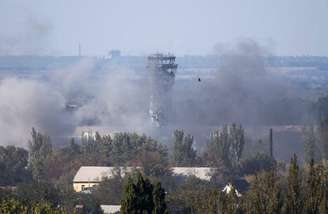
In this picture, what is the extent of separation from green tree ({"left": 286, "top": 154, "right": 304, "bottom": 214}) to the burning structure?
62227 mm

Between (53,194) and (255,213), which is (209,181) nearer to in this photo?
(53,194)

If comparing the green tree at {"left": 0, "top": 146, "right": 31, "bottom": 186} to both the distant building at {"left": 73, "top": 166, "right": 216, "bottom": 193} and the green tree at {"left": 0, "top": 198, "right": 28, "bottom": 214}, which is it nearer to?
the distant building at {"left": 73, "top": 166, "right": 216, "bottom": 193}

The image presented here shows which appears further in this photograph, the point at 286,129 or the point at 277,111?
the point at 277,111

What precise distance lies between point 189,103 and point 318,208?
65.4 meters

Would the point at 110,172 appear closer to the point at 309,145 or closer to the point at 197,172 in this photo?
the point at 197,172

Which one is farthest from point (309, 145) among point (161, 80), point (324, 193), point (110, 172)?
point (324, 193)

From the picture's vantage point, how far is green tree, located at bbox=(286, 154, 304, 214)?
3228 cm

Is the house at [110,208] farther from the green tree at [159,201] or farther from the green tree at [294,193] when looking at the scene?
the green tree at [159,201]

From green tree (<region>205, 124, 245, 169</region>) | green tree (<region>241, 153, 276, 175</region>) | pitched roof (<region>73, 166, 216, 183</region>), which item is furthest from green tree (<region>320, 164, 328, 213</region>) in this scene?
green tree (<region>205, 124, 245, 169</region>)

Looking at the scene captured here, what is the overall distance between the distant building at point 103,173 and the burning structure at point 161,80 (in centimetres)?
3143

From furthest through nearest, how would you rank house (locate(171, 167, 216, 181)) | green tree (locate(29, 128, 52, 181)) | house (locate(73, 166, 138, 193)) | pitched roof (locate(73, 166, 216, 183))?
green tree (locate(29, 128, 52, 181)), house (locate(171, 167, 216, 181)), pitched roof (locate(73, 166, 216, 183)), house (locate(73, 166, 138, 193))

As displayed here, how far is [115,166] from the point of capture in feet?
206

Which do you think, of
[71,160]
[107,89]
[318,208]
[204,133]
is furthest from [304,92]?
[318,208]

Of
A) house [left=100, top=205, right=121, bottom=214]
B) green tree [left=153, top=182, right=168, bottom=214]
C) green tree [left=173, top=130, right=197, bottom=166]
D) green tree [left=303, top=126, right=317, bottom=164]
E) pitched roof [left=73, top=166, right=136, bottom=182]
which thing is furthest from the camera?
green tree [left=173, top=130, right=197, bottom=166]
